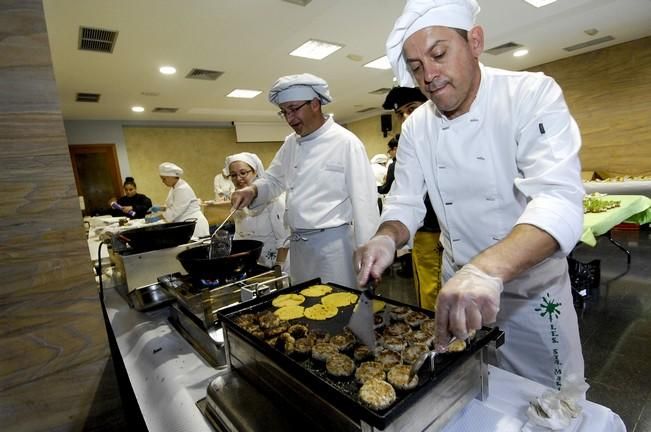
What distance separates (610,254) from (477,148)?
500 centimetres

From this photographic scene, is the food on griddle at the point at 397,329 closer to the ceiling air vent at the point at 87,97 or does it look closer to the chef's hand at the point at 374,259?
the chef's hand at the point at 374,259

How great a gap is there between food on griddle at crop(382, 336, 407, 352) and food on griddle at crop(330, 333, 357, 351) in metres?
0.09

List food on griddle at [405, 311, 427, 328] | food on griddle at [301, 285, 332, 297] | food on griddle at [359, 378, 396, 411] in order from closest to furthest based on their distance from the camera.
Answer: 1. food on griddle at [359, 378, 396, 411]
2. food on griddle at [405, 311, 427, 328]
3. food on griddle at [301, 285, 332, 297]

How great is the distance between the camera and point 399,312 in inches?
40.3

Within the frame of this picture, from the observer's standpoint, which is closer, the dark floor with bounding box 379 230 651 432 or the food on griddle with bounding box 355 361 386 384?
the food on griddle with bounding box 355 361 386 384

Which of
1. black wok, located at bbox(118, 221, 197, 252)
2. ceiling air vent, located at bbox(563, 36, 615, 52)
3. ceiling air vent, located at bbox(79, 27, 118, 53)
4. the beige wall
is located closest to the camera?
black wok, located at bbox(118, 221, 197, 252)

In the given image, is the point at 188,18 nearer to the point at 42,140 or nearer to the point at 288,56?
the point at 288,56

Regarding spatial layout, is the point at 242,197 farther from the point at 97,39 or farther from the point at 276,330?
the point at 97,39

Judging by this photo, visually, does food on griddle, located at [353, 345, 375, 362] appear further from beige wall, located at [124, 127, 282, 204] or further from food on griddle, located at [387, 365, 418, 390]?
beige wall, located at [124, 127, 282, 204]

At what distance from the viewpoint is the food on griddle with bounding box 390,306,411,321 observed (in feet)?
3.29

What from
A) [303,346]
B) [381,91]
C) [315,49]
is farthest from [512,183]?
[381,91]

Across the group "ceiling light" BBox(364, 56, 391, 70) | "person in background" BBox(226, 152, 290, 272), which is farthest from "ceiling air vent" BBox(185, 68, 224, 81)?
"person in background" BBox(226, 152, 290, 272)

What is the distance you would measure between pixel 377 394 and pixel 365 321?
287mm

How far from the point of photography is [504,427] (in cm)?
76
